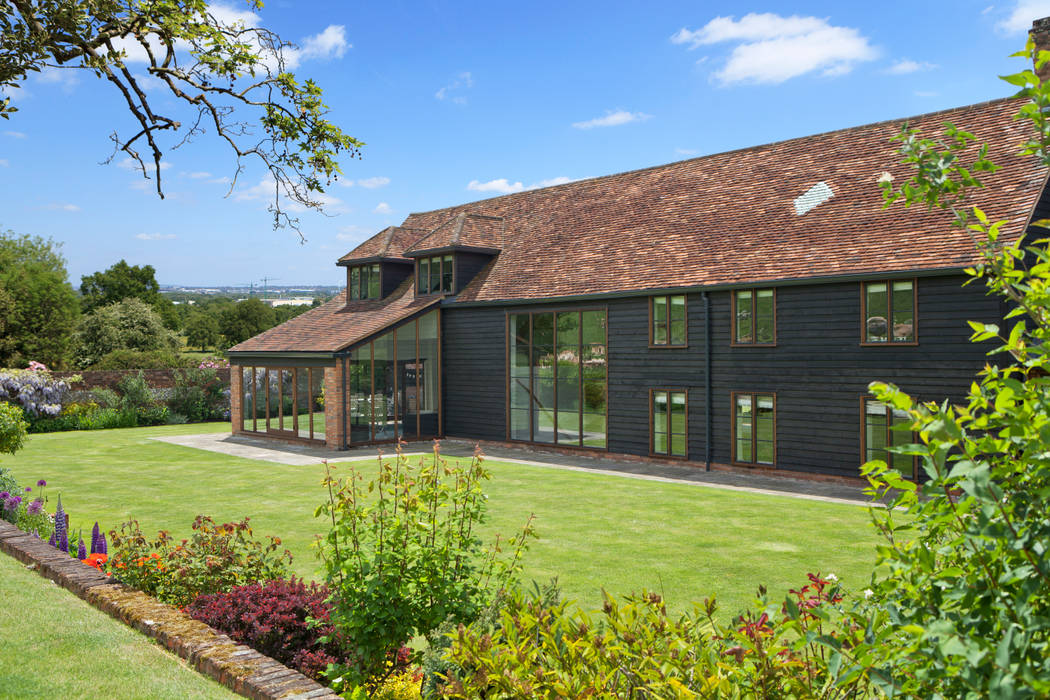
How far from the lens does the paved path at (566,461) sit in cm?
1512

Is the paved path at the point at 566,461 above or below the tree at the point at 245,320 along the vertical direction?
below

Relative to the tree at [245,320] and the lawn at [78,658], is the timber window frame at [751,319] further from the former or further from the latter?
the tree at [245,320]

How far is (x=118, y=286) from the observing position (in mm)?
75938

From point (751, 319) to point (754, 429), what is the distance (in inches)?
93.9

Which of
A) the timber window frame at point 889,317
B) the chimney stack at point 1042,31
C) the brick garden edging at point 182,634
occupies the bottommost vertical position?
the brick garden edging at point 182,634

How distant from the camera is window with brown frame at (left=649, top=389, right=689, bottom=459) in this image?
59.4 ft

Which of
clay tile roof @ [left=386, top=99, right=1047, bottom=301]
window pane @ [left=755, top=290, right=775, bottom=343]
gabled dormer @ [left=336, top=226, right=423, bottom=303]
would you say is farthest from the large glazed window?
gabled dormer @ [left=336, top=226, right=423, bottom=303]

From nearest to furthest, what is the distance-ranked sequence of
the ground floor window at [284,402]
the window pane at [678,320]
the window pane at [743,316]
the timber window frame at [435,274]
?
the window pane at [743,316] → the window pane at [678,320] → the ground floor window at [284,402] → the timber window frame at [435,274]

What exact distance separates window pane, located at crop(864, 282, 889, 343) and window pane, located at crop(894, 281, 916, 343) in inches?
7.9

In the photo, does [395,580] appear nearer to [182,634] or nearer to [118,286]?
[182,634]

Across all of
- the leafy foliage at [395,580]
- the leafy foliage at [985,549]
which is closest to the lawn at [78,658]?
the leafy foliage at [395,580]

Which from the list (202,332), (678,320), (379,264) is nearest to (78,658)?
(678,320)

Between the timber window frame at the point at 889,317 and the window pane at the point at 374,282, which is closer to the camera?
the timber window frame at the point at 889,317

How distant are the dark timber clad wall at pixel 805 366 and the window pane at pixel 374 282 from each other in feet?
31.9
